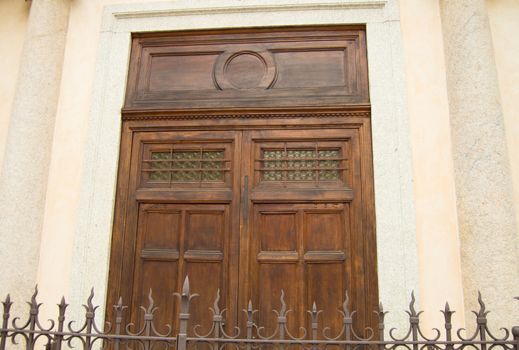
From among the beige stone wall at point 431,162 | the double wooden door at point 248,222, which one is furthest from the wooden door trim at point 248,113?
the beige stone wall at point 431,162

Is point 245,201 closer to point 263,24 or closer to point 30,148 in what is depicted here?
point 263,24

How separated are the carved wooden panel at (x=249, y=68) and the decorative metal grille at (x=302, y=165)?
0.50 metres

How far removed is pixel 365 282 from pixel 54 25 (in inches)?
161

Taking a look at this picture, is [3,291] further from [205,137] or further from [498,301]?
[498,301]

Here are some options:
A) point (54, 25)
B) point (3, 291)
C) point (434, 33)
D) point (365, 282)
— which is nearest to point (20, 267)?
point (3, 291)

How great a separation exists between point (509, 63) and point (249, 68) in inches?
100

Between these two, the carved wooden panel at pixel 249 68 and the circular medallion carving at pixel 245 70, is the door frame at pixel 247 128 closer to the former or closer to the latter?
the carved wooden panel at pixel 249 68

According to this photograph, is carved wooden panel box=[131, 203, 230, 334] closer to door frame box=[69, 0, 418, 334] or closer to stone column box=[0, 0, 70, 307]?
door frame box=[69, 0, 418, 334]

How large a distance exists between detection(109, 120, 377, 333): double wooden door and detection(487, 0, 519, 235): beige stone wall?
51.7 inches

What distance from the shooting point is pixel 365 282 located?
4.08 m

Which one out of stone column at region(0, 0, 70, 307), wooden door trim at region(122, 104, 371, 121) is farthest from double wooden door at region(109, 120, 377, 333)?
stone column at region(0, 0, 70, 307)

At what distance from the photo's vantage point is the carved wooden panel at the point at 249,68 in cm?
455

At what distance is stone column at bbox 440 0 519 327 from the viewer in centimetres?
359

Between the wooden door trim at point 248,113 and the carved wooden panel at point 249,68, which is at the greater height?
the carved wooden panel at point 249,68
